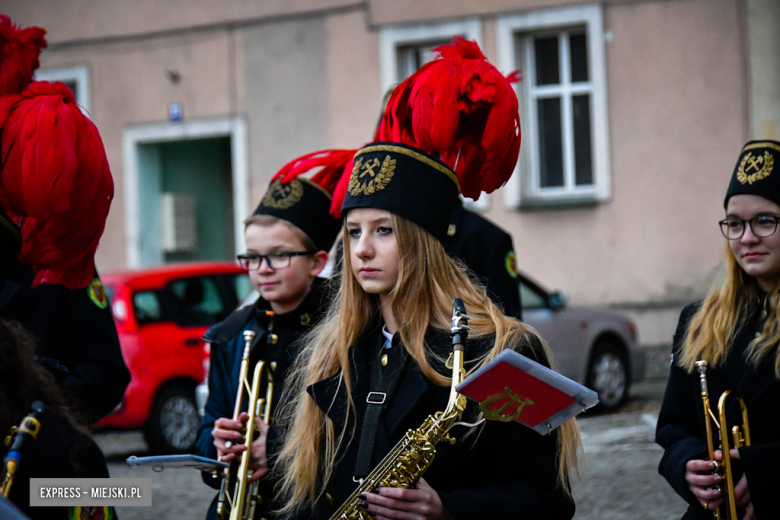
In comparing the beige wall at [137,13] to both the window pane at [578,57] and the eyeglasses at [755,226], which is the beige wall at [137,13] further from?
the eyeglasses at [755,226]

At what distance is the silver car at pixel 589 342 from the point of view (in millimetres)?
10695

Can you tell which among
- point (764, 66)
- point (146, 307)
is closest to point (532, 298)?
point (146, 307)

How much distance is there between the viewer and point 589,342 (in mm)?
10891

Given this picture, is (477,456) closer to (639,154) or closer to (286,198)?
(286,198)

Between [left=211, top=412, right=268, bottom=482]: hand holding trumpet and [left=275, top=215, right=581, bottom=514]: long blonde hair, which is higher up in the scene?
[left=275, top=215, right=581, bottom=514]: long blonde hair

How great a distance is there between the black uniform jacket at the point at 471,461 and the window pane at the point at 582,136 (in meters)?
11.1

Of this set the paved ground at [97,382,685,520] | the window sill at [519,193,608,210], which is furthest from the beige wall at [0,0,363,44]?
the paved ground at [97,382,685,520]

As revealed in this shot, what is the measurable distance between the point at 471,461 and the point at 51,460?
1.10 metres

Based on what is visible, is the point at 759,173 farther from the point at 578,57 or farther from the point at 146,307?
the point at 578,57

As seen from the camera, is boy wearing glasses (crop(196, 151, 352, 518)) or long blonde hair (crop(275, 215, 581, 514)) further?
boy wearing glasses (crop(196, 151, 352, 518))

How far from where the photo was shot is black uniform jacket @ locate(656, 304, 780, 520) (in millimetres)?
3209

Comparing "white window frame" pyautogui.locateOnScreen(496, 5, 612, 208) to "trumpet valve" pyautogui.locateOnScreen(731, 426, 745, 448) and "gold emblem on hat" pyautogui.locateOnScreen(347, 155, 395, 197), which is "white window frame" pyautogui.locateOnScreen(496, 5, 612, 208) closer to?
"trumpet valve" pyautogui.locateOnScreen(731, 426, 745, 448)

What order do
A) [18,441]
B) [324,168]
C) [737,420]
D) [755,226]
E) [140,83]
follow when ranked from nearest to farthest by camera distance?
[18,441] < [737,420] < [755,226] < [324,168] < [140,83]

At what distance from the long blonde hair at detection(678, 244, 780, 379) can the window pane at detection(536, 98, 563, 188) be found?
1018 cm
